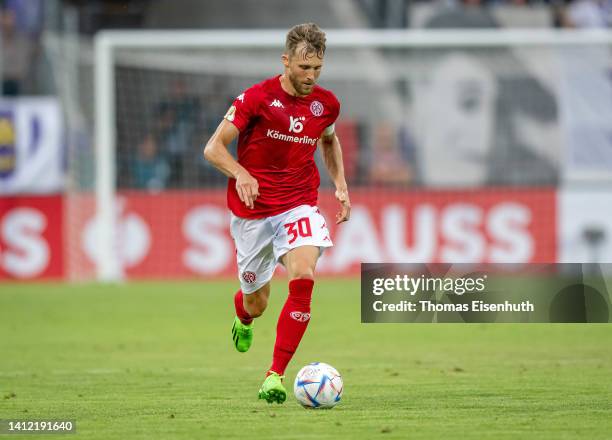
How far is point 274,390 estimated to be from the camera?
7398 millimetres

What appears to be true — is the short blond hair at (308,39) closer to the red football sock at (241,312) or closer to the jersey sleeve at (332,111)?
the jersey sleeve at (332,111)

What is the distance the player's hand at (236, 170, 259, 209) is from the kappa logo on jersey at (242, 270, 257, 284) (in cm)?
125

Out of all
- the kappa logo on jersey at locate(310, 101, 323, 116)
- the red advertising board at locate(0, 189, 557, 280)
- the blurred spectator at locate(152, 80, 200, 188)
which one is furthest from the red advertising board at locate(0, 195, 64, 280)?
the kappa logo on jersey at locate(310, 101, 323, 116)

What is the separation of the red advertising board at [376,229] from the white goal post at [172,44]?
458 mm

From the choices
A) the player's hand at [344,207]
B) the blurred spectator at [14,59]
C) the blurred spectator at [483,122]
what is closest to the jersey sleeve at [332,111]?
the player's hand at [344,207]

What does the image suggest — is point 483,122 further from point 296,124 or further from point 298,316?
point 298,316

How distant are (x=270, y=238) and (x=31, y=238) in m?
Result: 11.3

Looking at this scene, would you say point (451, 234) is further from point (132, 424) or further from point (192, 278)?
point (132, 424)

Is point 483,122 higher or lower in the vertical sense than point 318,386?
higher

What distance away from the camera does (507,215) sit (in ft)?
61.9

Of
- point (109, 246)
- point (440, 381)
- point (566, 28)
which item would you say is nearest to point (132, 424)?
point (440, 381)

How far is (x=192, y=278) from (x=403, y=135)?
4078 millimetres

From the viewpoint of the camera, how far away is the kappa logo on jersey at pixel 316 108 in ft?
27.3

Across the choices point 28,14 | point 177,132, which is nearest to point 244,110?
point 177,132
